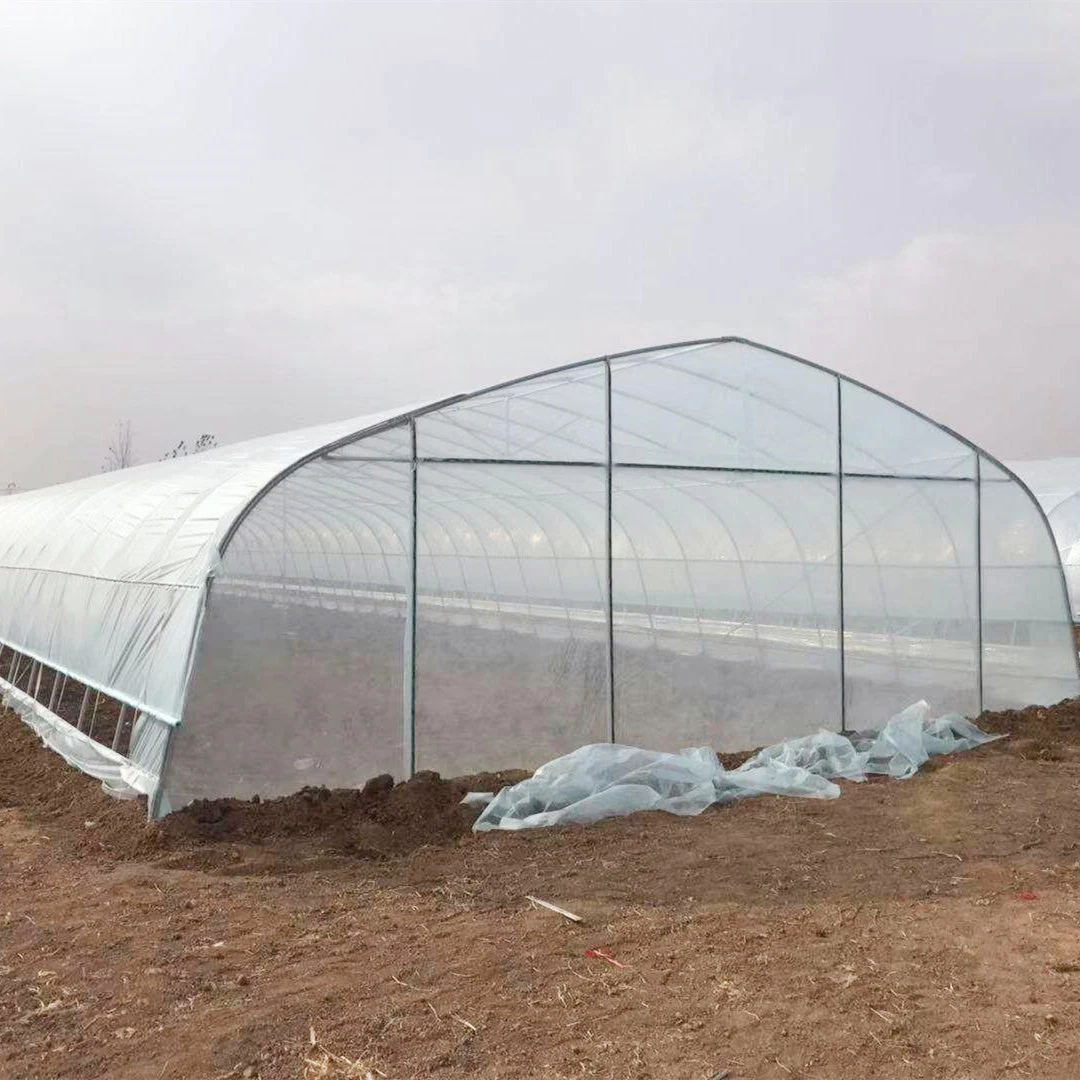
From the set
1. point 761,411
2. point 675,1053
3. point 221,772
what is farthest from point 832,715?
point 675,1053

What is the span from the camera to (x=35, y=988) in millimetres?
4867

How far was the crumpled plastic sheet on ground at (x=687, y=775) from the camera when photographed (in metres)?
7.66

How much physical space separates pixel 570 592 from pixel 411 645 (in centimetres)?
393

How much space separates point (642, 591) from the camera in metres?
11.3

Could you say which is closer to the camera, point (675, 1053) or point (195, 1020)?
point (675, 1053)

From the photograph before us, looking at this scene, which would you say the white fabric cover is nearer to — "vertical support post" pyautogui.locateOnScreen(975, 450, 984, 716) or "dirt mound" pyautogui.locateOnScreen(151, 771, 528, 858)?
"dirt mound" pyautogui.locateOnScreen(151, 771, 528, 858)

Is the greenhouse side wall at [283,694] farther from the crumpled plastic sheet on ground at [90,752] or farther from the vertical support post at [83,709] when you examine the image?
the vertical support post at [83,709]

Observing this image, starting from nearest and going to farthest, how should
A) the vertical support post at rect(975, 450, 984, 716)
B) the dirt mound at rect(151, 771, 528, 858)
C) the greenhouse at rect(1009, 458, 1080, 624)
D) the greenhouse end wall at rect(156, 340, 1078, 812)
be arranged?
the dirt mound at rect(151, 771, 528, 858)
the greenhouse end wall at rect(156, 340, 1078, 812)
the vertical support post at rect(975, 450, 984, 716)
the greenhouse at rect(1009, 458, 1080, 624)

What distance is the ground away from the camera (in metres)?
4.17

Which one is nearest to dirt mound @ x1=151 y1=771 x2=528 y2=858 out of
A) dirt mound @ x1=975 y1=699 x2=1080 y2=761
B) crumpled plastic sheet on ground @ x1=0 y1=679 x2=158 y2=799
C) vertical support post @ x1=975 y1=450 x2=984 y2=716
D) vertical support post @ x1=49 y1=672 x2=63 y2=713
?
crumpled plastic sheet on ground @ x1=0 y1=679 x2=158 y2=799

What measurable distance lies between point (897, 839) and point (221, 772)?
191 inches

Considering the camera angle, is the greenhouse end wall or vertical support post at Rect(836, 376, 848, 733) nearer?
the greenhouse end wall

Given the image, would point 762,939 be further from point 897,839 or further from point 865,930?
point 897,839

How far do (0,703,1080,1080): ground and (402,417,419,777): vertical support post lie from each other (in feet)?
1.32
